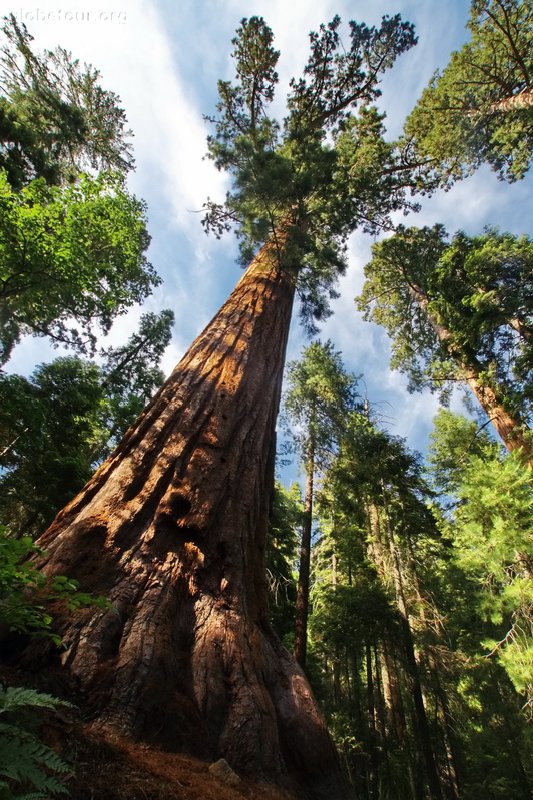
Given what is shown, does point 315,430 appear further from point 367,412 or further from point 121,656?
point 121,656

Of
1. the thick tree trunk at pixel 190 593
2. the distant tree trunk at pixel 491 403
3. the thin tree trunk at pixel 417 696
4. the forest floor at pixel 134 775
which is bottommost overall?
the forest floor at pixel 134 775

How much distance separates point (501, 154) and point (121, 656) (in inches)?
581

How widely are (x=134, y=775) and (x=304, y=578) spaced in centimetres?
907

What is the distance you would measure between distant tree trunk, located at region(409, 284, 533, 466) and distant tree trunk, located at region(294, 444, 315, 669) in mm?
5161

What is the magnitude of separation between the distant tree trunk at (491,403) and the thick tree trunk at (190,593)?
653 centimetres

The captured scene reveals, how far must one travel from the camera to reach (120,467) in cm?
339

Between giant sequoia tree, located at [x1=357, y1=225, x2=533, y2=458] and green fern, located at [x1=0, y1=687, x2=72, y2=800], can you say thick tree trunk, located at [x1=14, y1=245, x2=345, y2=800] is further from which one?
giant sequoia tree, located at [x1=357, y1=225, x2=533, y2=458]

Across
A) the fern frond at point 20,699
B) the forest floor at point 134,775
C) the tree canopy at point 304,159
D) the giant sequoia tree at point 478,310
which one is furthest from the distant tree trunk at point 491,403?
the fern frond at point 20,699

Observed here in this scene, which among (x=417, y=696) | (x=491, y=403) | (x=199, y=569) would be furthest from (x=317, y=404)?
(x=199, y=569)

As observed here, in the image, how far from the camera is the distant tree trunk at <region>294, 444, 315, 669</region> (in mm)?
8969

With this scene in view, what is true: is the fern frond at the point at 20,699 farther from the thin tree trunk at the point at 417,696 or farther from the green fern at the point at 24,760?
the thin tree trunk at the point at 417,696

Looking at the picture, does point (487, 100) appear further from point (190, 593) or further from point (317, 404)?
point (190, 593)

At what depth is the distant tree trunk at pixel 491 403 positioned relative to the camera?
8312 millimetres

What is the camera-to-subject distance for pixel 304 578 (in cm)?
1006
